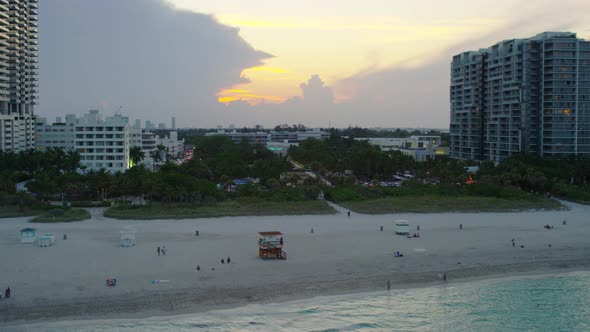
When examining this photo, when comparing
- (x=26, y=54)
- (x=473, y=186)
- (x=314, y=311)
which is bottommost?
(x=314, y=311)

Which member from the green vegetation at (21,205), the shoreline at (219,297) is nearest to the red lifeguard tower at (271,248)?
the shoreline at (219,297)

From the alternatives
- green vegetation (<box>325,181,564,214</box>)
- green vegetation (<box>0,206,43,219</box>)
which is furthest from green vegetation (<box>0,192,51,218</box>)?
green vegetation (<box>325,181,564,214</box>)

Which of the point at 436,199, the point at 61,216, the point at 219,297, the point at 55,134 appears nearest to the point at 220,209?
the point at 61,216

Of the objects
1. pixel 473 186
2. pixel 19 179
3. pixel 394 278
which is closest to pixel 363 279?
pixel 394 278

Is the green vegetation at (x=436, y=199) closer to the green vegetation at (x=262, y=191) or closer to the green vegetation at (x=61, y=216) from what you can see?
the green vegetation at (x=262, y=191)

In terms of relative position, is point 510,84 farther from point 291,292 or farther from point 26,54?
point 26,54

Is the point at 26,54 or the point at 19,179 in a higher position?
the point at 26,54

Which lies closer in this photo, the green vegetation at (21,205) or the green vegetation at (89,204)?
the green vegetation at (21,205)

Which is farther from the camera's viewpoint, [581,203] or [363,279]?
[581,203]
